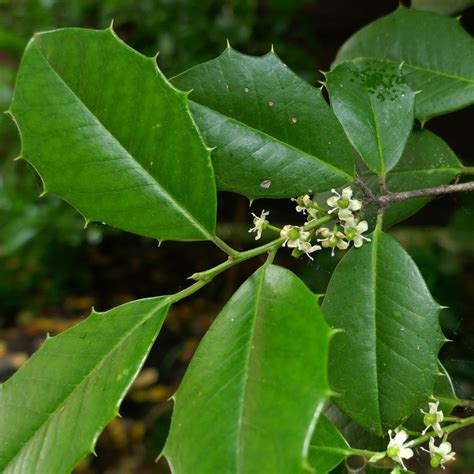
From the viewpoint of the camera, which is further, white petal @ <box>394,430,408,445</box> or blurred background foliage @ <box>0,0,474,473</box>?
blurred background foliage @ <box>0,0,474,473</box>

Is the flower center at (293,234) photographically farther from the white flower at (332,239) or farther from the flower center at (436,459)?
the flower center at (436,459)

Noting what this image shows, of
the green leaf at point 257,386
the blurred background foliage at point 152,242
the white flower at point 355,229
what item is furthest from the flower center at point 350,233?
the blurred background foliage at point 152,242

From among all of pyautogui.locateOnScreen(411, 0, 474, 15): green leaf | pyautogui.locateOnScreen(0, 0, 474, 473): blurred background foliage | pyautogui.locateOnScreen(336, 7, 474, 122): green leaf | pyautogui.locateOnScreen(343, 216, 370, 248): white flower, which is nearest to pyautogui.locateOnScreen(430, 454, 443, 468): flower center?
pyautogui.locateOnScreen(343, 216, 370, 248): white flower

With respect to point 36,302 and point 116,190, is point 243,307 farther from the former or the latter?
point 36,302

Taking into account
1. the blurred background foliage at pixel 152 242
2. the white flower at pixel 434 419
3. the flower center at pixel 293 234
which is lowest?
the blurred background foliage at pixel 152 242

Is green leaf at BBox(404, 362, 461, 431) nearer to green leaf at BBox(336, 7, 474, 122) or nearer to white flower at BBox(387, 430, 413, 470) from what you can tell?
white flower at BBox(387, 430, 413, 470)

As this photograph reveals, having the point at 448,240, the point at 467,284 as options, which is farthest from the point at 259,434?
the point at 467,284
